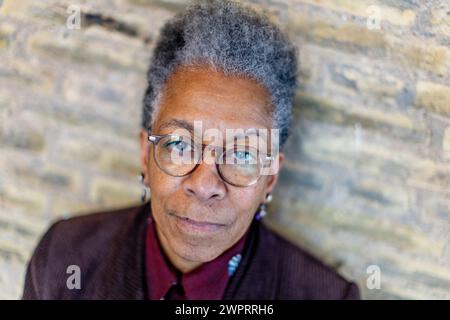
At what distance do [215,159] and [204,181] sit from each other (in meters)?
0.06

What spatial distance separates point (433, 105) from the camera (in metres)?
1.35

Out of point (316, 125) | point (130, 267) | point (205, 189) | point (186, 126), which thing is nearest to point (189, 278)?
point (130, 267)

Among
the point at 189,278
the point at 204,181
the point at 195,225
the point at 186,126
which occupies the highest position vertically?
the point at 186,126

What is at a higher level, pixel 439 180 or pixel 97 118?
pixel 97 118

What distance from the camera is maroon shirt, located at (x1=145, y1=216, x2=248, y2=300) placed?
131 cm

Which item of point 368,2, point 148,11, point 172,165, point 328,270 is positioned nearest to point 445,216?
point 328,270

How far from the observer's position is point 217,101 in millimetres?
1113

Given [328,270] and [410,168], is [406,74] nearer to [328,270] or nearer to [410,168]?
[410,168]

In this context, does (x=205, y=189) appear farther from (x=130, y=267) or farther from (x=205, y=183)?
(x=130, y=267)

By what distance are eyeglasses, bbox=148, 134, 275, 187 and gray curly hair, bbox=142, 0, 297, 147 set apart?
0.12 meters

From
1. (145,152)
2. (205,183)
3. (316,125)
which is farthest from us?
(316,125)

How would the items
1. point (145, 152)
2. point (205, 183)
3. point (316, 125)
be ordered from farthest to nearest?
1. point (316, 125)
2. point (145, 152)
3. point (205, 183)

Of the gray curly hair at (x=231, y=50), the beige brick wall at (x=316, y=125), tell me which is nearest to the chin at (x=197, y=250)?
the gray curly hair at (x=231, y=50)
